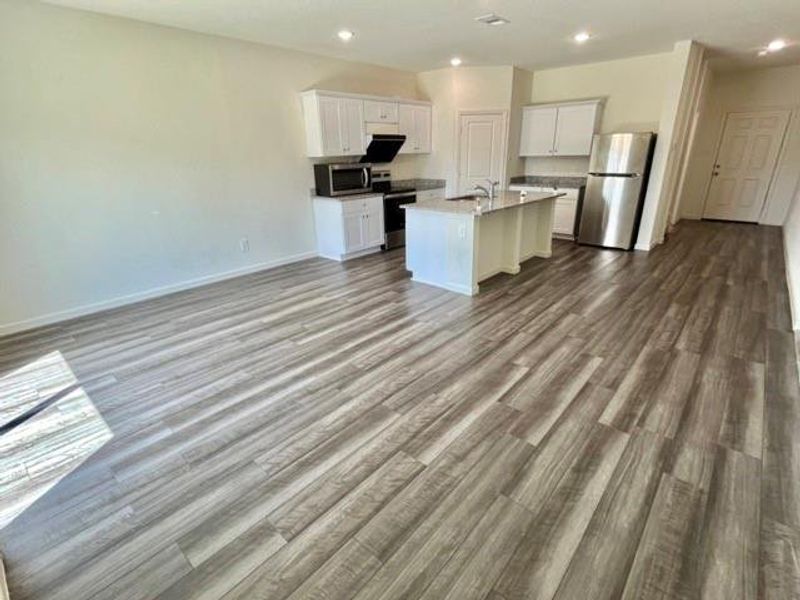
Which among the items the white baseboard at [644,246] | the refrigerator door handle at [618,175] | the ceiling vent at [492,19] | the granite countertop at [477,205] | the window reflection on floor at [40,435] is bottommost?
the window reflection on floor at [40,435]

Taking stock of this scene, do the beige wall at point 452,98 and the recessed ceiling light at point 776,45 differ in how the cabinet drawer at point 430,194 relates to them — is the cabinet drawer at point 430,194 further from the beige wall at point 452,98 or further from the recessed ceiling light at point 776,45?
the recessed ceiling light at point 776,45

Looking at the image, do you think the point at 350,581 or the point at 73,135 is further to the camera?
the point at 73,135

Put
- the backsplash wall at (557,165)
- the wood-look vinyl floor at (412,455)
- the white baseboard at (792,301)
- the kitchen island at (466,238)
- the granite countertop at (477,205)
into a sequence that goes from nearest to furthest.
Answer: the wood-look vinyl floor at (412,455)
the white baseboard at (792,301)
the granite countertop at (477,205)
the kitchen island at (466,238)
the backsplash wall at (557,165)

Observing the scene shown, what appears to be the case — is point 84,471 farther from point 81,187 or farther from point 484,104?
point 484,104

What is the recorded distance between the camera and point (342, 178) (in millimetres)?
5512

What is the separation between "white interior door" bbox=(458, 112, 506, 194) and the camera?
21.2 feet

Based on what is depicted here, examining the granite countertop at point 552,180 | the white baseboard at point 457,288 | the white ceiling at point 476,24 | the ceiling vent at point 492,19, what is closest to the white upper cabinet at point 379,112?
the white ceiling at point 476,24

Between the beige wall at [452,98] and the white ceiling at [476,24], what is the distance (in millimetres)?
727

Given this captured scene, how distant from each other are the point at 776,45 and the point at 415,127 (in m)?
4.69

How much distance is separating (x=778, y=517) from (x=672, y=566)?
0.61 meters

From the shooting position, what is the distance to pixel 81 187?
3.73 metres

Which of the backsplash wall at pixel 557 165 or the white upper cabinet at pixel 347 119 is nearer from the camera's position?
the white upper cabinet at pixel 347 119

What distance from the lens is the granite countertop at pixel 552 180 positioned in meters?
6.56

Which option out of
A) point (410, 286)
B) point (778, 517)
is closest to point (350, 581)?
point (778, 517)
